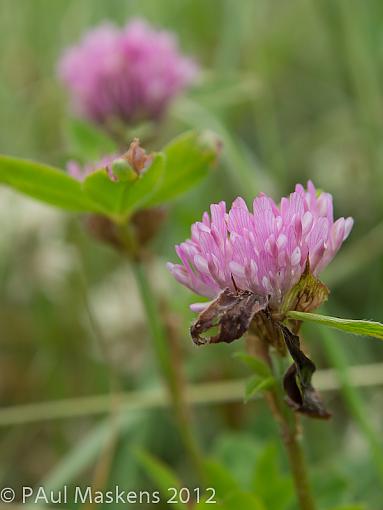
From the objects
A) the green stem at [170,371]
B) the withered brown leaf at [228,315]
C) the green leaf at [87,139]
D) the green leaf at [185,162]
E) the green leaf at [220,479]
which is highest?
the green leaf at [87,139]

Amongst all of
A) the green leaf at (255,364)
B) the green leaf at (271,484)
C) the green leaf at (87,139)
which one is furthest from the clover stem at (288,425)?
the green leaf at (87,139)

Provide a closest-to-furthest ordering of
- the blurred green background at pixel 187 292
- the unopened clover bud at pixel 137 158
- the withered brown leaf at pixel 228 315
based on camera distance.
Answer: the withered brown leaf at pixel 228 315 → the unopened clover bud at pixel 137 158 → the blurred green background at pixel 187 292

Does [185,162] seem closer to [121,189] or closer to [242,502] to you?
[121,189]

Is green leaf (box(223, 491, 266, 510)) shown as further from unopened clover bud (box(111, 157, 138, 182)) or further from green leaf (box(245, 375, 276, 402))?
unopened clover bud (box(111, 157, 138, 182))

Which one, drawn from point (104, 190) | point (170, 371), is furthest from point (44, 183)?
point (170, 371)

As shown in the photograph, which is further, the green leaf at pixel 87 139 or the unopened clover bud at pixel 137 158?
the green leaf at pixel 87 139

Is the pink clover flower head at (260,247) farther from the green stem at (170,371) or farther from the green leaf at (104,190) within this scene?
the green stem at (170,371)
